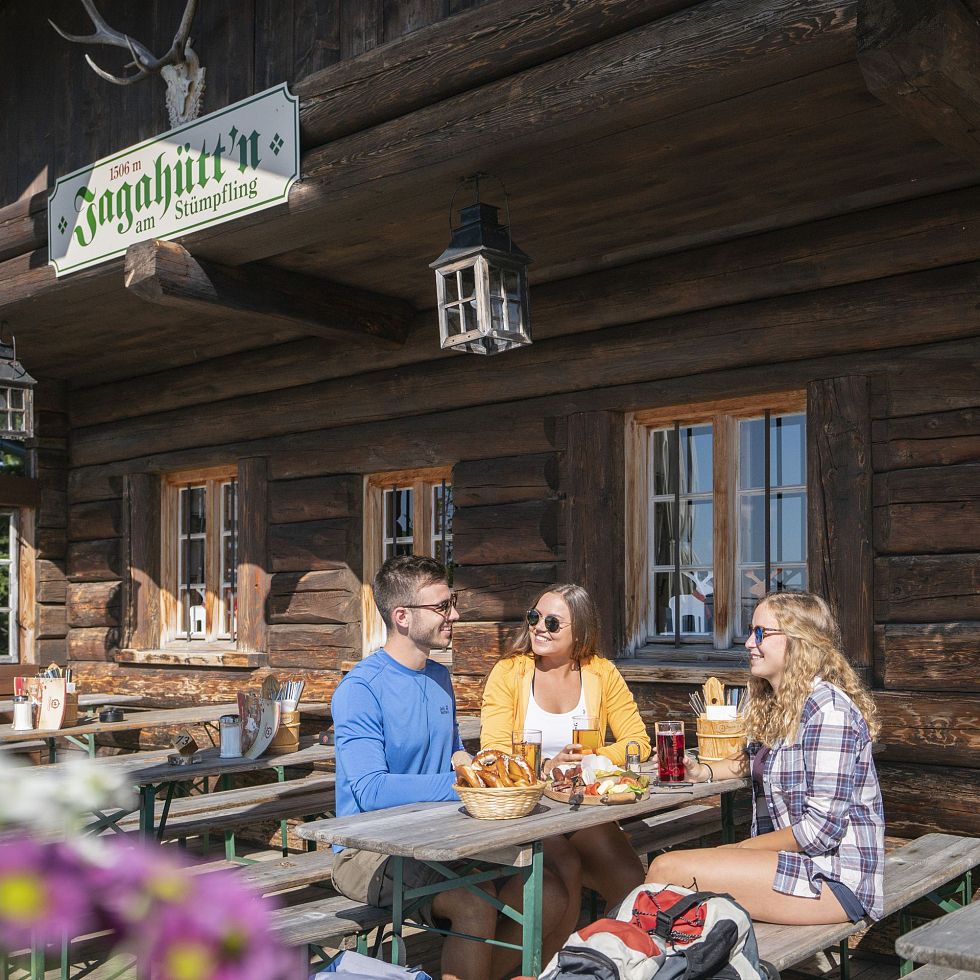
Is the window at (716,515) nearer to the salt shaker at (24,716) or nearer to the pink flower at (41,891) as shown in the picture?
the salt shaker at (24,716)

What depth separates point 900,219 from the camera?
16.7 feet

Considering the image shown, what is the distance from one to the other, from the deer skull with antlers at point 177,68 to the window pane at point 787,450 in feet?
10.7

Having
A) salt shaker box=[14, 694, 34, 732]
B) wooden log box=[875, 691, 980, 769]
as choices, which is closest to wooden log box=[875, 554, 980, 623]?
wooden log box=[875, 691, 980, 769]

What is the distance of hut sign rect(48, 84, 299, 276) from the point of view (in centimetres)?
518

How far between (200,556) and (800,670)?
5834 mm

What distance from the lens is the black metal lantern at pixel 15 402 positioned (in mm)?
7043

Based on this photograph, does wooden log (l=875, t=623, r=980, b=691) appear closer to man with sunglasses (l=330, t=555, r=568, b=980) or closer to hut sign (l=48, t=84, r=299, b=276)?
man with sunglasses (l=330, t=555, r=568, b=980)

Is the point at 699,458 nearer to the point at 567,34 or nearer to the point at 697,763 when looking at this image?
the point at 697,763

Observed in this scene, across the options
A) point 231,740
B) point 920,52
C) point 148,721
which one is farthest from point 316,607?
→ point 920,52

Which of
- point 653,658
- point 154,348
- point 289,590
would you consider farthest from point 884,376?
point 154,348

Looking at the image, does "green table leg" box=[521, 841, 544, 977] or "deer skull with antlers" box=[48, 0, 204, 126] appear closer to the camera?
"green table leg" box=[521, 841, 544, 977]

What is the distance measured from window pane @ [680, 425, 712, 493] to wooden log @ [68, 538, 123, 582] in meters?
4.76

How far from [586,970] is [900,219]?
11.7 ft

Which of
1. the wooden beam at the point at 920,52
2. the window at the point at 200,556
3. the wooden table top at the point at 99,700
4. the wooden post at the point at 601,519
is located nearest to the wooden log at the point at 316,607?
the window at the point at 200,556
